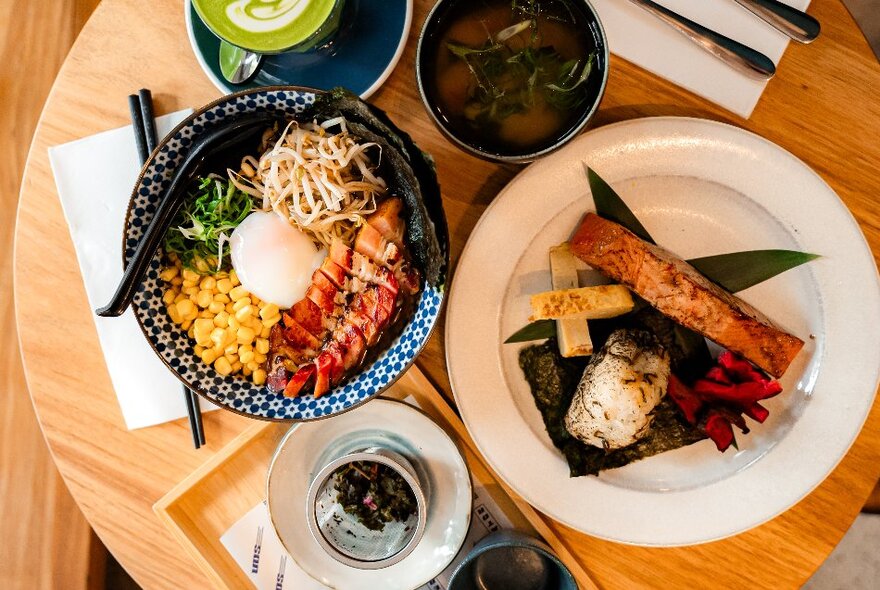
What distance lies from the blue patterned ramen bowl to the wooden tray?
0.22 meters

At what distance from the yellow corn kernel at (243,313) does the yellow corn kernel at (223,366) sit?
0.37 ft

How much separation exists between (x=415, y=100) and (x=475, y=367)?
0.73 m

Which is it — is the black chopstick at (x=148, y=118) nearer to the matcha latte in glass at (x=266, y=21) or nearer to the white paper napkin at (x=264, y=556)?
the matcha latte in glass at (x=266, y=21)

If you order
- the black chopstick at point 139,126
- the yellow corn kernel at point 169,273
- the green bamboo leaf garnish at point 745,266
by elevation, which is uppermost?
the green bamboo leaf garnish at point 745,266

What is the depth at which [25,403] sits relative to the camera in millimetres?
2275

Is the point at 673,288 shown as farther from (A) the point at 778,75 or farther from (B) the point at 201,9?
(B) the point at 201,9

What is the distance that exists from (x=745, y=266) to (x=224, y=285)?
1.37 metres

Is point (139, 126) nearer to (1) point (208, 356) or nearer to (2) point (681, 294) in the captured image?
(1) point (208, 356)

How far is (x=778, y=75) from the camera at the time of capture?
1.66 m

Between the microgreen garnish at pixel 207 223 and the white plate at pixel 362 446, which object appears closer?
the microgreen garnish at pixel 207 223

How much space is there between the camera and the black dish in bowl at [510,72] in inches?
56.9

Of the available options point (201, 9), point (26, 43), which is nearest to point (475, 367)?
point (201, 9)

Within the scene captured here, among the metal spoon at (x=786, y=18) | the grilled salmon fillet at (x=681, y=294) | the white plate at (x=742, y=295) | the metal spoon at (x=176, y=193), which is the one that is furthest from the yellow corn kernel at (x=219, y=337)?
the metal spoon at (x=786, y=18)

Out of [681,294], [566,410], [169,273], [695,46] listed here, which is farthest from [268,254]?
[695,46]
